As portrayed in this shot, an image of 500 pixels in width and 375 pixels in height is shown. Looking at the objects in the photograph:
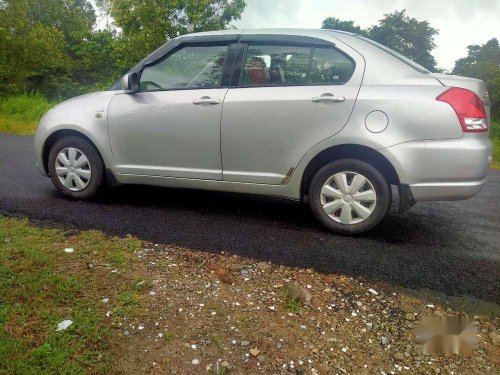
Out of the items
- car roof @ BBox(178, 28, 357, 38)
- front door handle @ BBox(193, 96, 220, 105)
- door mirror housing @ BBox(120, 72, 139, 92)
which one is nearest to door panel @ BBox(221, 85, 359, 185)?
front door handle @ BBox(193, 96, 220, 105)

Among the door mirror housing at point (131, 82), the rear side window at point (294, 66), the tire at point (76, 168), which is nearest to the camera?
the rear side window at point (294, 66)

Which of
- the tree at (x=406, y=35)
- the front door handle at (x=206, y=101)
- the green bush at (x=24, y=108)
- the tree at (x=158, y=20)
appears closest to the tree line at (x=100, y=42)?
the tree at (x=158, y=20)

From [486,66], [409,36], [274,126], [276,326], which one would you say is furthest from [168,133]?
[409,36]

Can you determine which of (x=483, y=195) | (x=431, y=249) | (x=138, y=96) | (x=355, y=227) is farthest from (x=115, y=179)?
(x=483, y=195)

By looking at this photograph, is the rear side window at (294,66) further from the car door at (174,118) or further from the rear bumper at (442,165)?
the rear bumper at (442,165)

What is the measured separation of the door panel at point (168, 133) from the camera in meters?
4.17

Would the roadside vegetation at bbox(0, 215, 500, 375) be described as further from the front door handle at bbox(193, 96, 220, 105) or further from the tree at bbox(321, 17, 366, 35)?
the tree at bbox(321, 17, 366, 35)

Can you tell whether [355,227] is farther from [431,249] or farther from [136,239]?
[136,239]

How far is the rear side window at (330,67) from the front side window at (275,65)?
0.08 metres

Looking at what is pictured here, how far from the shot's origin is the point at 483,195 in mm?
6102

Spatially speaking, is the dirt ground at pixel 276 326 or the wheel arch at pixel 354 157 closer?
the dirt ground at pixel 276 326

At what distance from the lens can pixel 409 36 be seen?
51844 mm

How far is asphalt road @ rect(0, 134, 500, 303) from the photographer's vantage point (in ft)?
10.8

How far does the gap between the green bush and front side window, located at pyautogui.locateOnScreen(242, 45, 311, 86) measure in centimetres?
1354
